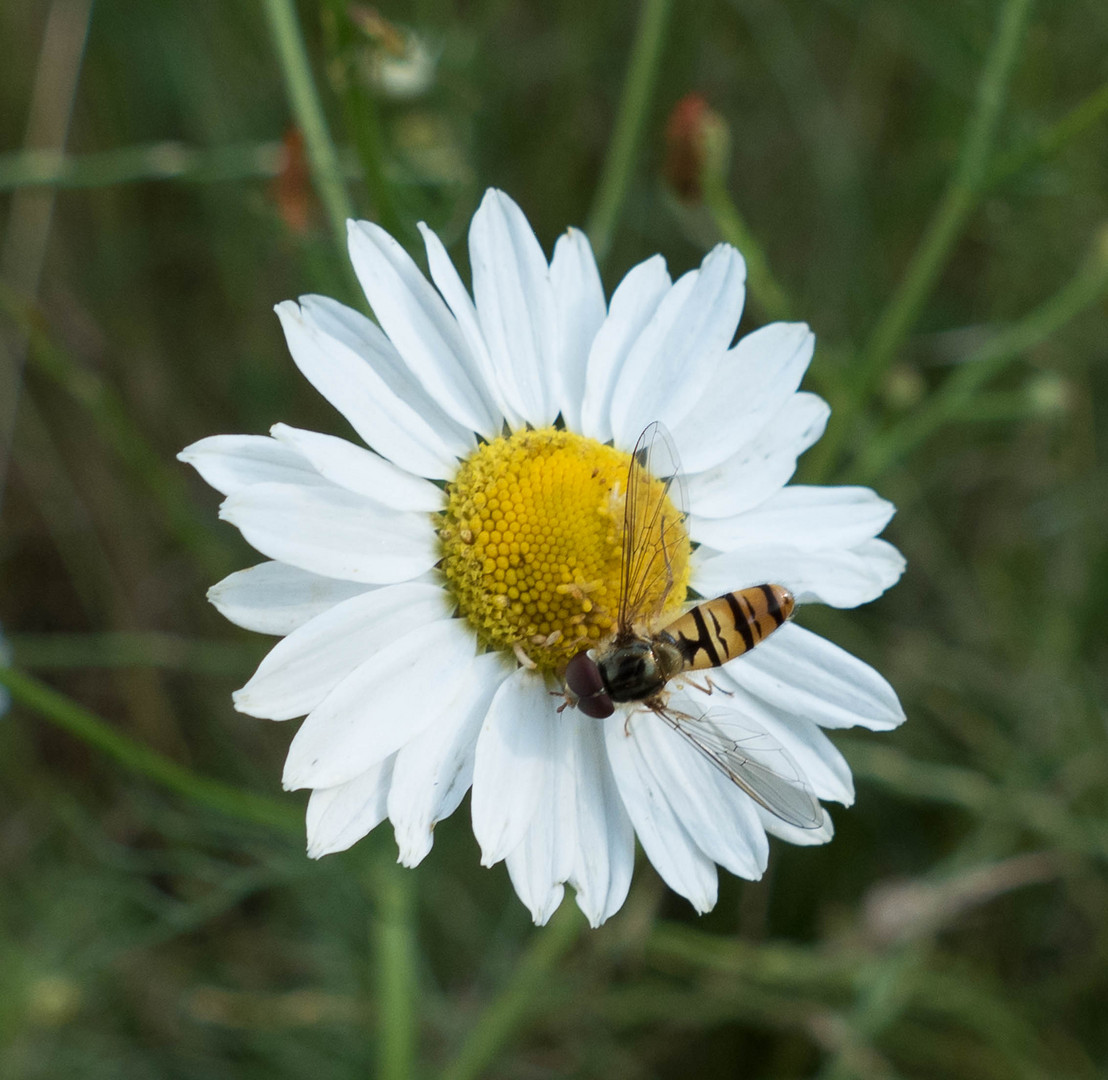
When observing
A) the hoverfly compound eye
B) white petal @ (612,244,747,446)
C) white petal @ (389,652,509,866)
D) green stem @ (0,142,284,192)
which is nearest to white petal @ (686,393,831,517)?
white petal @ (612,244,747,446)

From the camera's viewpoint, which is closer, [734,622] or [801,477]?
[734,622]

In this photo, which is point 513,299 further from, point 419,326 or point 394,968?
point 394,968

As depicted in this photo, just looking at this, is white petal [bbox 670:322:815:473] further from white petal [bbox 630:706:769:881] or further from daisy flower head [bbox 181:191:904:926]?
white petal [bbox 630:706:769:881]

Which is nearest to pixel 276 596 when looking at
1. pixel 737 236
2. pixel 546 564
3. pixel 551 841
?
pixel 546 564

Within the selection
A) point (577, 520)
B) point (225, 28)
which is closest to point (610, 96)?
point (225, 28)

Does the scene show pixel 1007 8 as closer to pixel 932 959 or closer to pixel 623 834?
pixel 623 834

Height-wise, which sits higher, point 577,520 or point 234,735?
point 234,735
